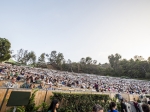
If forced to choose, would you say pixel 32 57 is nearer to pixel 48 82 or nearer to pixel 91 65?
pixel 91 65

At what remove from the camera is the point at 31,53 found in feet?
202

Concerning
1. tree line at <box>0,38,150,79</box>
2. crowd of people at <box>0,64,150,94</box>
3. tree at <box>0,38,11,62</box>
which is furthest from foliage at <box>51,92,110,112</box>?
tree line at <box>0,38,150,79</box>

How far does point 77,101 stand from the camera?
22.6 ft

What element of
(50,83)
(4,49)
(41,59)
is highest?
(41,59)

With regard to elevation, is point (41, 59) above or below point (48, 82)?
above

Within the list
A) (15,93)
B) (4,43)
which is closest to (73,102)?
(15,93)

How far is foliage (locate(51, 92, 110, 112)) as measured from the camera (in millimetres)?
6199

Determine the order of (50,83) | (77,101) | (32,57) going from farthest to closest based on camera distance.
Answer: (32,57), (50,83), (77,101)

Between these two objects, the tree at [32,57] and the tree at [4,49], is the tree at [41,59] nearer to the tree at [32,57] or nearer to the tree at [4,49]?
the tree at [32,57]

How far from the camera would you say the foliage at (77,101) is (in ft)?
20.3

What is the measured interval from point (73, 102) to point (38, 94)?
7.67 feet

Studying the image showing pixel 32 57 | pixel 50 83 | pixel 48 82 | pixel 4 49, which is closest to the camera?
pixel 50 83

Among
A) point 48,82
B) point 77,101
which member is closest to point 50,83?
point 48,82

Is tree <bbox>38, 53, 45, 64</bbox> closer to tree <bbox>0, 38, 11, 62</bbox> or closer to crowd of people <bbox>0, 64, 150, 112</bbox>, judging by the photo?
tree <bbox>0, 38, 11, 62</bbox>
